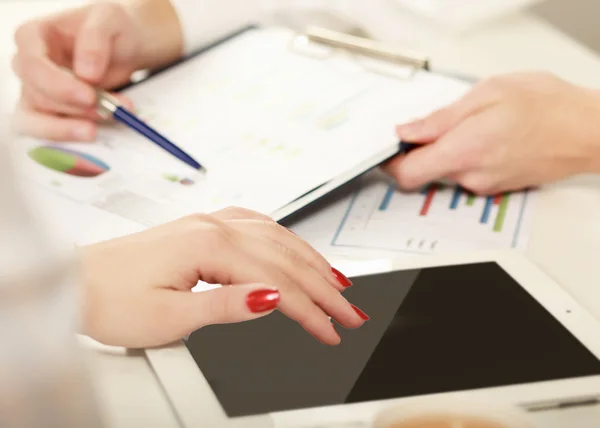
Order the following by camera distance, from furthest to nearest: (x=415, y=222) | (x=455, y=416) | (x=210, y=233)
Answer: (x=415, y=222), (x=210, y=233), (x=455, y=416)

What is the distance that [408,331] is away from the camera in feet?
1.55

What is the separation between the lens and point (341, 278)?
51cm

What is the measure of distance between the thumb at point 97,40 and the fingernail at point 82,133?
0.08 metres

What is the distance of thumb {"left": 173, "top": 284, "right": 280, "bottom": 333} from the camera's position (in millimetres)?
454

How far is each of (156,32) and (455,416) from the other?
0.61 m

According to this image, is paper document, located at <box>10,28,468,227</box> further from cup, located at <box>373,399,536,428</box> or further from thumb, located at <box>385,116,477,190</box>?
cup, located at <box>373,399,536,428</box>

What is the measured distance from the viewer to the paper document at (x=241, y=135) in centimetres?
61

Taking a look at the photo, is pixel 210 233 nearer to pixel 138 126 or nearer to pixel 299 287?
pixel 299 287

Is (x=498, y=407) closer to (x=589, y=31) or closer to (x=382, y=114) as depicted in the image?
(x=382, y=114)

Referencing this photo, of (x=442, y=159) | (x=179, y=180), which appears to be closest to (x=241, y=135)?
(x=179, y=180)

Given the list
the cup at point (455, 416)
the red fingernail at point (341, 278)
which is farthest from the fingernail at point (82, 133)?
the cup at point (455, 416)

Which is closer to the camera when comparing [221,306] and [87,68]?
[221,306]

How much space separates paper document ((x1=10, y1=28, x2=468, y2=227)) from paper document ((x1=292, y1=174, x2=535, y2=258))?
0.04 m

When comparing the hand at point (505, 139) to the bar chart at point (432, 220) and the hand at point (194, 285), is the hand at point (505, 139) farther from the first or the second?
the hand at point (194, 285)
